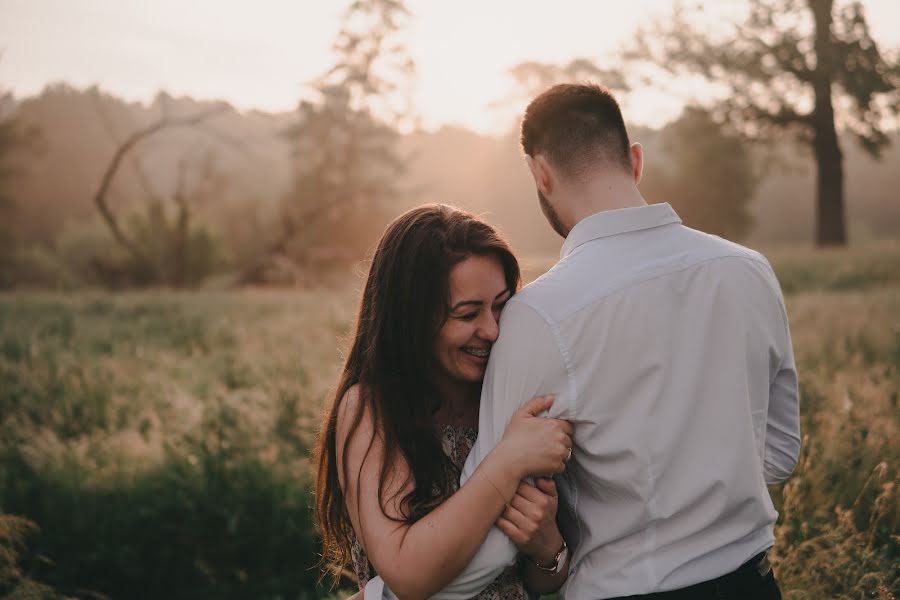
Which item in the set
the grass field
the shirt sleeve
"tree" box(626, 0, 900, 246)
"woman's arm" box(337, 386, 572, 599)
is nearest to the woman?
"woman's arm" box(337, 386, 572, 599)

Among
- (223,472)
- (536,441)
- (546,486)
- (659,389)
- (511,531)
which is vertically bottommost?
(223,472)

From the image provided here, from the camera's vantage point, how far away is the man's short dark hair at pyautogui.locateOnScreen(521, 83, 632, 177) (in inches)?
88.5

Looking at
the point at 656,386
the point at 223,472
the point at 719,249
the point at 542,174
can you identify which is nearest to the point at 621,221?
the point at 719,249

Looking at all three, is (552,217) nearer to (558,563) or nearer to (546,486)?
(546,486)

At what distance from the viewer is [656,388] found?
191 centimetres

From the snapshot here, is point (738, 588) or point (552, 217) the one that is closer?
point (738, 588)

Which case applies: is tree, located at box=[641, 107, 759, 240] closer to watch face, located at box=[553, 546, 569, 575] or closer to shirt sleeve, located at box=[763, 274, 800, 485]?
shirt sleeve, located at box=[763, 274, 800, 485]

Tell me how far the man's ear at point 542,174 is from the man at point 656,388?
0.26 metres

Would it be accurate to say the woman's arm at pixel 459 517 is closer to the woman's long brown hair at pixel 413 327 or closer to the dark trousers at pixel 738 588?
the woman's long brown hair at pixel 413 327

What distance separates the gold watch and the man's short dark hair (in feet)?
3.83

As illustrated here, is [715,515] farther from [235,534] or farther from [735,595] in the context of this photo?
[235,534]

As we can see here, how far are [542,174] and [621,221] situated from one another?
1.24 feet

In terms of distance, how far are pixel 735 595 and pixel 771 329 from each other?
2.42 feet

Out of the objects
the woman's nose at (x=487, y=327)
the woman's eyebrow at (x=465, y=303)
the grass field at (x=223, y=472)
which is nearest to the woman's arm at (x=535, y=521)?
the woman's nose at (x=487, y=327)
